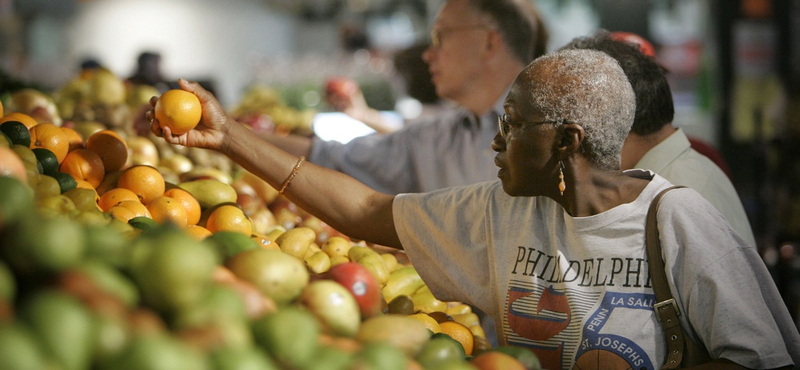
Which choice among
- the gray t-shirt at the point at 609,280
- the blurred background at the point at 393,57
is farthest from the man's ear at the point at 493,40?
the gray t-shirt at the point at 609,280

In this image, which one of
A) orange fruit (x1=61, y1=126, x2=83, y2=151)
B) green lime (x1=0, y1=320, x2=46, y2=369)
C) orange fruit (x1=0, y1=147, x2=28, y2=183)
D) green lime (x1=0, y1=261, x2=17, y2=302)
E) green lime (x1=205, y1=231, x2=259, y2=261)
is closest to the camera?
green lime (x1=0, y1=320, x2=46, y2=369)

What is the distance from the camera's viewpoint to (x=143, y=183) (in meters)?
2.14

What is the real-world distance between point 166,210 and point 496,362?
3.46 feet

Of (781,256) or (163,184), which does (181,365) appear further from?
(781,256)

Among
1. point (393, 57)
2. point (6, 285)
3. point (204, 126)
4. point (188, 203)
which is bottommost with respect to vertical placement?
point (393, 57)

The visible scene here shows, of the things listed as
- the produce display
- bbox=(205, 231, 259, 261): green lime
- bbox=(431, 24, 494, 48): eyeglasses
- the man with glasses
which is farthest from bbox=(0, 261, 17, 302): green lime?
bbox=(431, 24, 494, 48): eyeglasses

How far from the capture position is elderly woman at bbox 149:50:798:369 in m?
1.81

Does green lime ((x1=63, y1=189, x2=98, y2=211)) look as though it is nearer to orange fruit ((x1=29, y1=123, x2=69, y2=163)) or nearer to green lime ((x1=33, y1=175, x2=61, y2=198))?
green lime ((x1=33, y1=175, x2=61, y2=198))

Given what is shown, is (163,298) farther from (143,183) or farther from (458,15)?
(458,15)

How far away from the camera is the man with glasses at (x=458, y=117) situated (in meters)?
3.36

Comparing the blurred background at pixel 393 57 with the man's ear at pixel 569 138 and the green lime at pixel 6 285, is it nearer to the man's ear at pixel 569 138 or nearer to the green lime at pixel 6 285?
the man's ear at pixel 569 138

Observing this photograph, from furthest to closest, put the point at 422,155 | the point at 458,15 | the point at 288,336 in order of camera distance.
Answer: the point at 422,155
the point at 458,15
the point at 288,336

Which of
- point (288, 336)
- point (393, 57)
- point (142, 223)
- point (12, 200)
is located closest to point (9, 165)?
point (12, 200)

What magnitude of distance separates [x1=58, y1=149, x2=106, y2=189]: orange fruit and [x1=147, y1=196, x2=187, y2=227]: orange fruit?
0.21 metres
